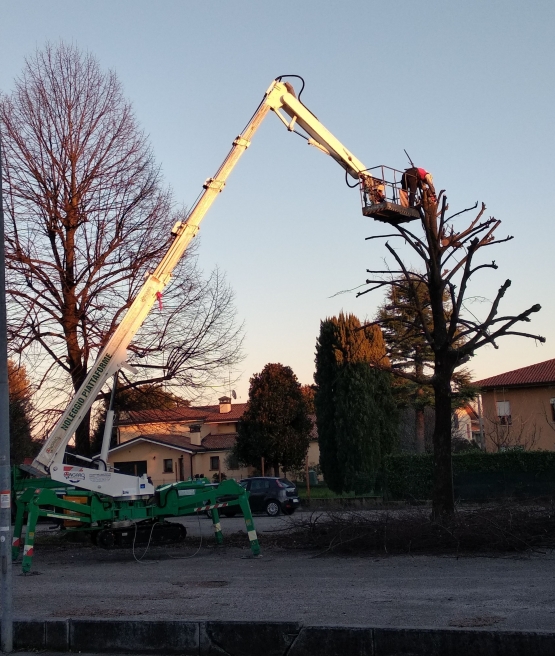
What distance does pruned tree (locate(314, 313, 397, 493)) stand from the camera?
39094mm

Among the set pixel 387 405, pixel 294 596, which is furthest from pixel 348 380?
pixel 294 596

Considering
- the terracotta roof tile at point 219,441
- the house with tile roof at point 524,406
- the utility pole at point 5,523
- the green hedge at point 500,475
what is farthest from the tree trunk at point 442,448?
the terracotta roof tile at point 219,441

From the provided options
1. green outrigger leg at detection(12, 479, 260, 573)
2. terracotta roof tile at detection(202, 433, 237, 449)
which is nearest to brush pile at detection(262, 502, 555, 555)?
green outrigger leg at detection(12, 479, 260, 573)

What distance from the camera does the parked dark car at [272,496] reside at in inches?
1147

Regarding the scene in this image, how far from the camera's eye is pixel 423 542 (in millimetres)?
14273

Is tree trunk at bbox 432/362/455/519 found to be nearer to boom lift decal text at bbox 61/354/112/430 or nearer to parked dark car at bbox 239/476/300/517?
boom lift decal text at bbox 61/354/112/430

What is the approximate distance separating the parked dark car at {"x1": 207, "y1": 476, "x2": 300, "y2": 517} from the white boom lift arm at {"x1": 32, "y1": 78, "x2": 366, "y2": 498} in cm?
1337

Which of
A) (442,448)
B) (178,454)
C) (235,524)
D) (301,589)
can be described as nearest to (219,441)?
(178,454)

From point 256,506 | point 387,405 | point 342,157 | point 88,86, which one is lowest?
point 256,506

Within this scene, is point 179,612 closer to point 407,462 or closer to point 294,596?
point 294,596

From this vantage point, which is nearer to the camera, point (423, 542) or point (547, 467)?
point (423, 542)

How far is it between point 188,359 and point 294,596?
10.5 m

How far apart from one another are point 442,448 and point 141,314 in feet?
21.6

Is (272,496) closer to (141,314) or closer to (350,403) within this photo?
(350,403)
